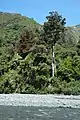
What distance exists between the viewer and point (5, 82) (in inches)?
2152

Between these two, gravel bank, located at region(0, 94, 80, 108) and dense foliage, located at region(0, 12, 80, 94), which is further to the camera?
dense foliage, located at region(0, 12, 80, 94)

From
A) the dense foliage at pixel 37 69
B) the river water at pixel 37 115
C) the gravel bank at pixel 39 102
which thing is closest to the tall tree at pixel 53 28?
the dense foliage at pixel 37 69

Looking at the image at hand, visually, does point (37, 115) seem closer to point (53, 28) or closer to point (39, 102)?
point (39, 102)

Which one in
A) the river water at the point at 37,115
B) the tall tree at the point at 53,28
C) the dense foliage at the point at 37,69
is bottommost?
the river water at the point at 37,115

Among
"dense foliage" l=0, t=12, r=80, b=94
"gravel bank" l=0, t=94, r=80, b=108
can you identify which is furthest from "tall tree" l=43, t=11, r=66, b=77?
"gravel bank" l=0, t=94, r=80, b=108

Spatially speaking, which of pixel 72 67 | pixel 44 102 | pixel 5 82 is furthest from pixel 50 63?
pixel 44 102

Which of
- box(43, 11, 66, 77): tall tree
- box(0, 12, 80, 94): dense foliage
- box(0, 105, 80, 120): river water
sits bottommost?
box(0, 105, 80, 120): river water

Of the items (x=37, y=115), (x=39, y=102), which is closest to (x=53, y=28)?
(x=39, y=102)

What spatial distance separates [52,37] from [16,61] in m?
8.69

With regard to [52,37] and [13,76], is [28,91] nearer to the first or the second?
[13,76]

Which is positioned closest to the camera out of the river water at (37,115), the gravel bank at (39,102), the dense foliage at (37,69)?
the river water at (37,115)

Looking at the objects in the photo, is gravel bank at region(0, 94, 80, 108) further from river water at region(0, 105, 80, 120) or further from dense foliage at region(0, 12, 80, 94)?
dense foliage at region(0, 12, 80, 94)

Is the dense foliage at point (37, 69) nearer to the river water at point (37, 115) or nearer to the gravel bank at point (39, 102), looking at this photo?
the gravel bank at point (39, 102)

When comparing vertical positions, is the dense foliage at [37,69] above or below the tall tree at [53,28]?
below
